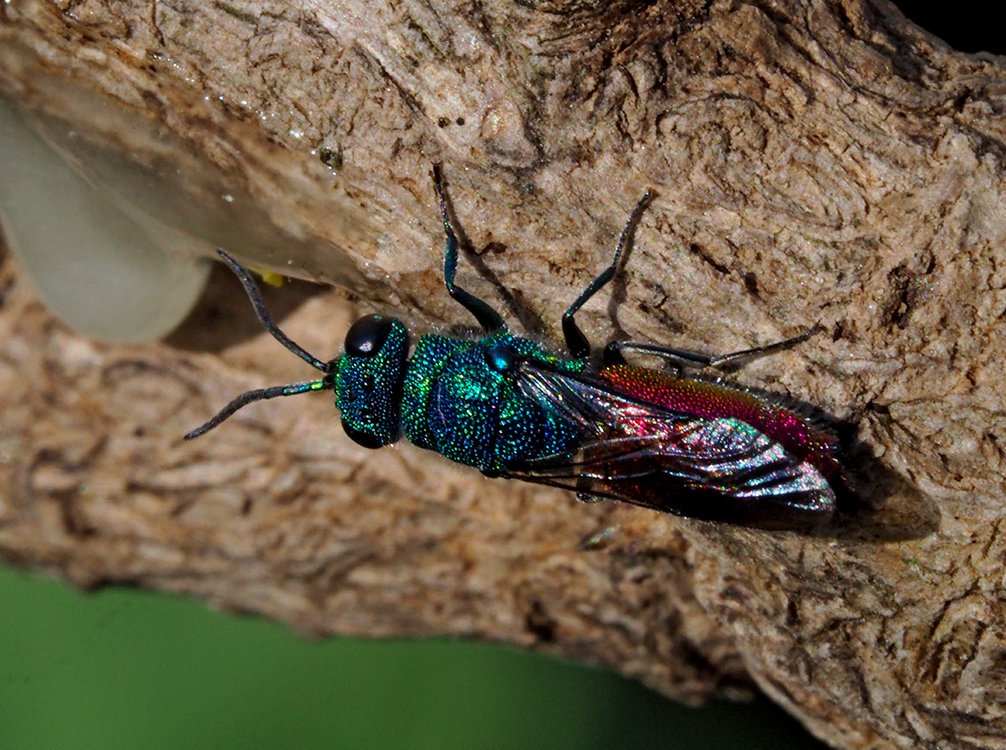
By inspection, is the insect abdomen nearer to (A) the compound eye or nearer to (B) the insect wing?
(B) the insect wing

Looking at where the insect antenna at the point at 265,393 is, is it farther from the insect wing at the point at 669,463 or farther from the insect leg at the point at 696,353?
the insect leg at the point at 696,353

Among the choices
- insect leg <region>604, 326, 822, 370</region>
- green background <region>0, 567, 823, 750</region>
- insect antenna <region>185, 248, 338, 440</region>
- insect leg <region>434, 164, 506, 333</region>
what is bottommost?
green background <region>0, 567, 823, 750</region>

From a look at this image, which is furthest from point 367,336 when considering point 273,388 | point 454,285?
point 273,388

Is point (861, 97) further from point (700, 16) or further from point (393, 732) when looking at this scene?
point (393, 732)

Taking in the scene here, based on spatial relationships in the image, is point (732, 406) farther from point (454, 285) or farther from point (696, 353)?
point (454, 285)

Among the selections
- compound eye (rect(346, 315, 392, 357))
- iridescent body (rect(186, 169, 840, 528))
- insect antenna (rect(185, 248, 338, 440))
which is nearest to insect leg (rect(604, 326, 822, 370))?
iridescent body (rect(186, 169, 840, 528))

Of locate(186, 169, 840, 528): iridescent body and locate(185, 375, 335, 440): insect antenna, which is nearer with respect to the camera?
locate(186, 169, 840, 528): iridescent body

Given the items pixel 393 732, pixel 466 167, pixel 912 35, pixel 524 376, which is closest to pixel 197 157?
pixel 466 167

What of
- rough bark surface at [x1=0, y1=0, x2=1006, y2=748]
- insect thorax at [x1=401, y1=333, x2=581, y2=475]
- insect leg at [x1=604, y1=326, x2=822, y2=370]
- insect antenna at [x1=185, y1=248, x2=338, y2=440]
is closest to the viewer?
rough bark surface at [x1=0, y1=0, x2=1006, y2=748]
